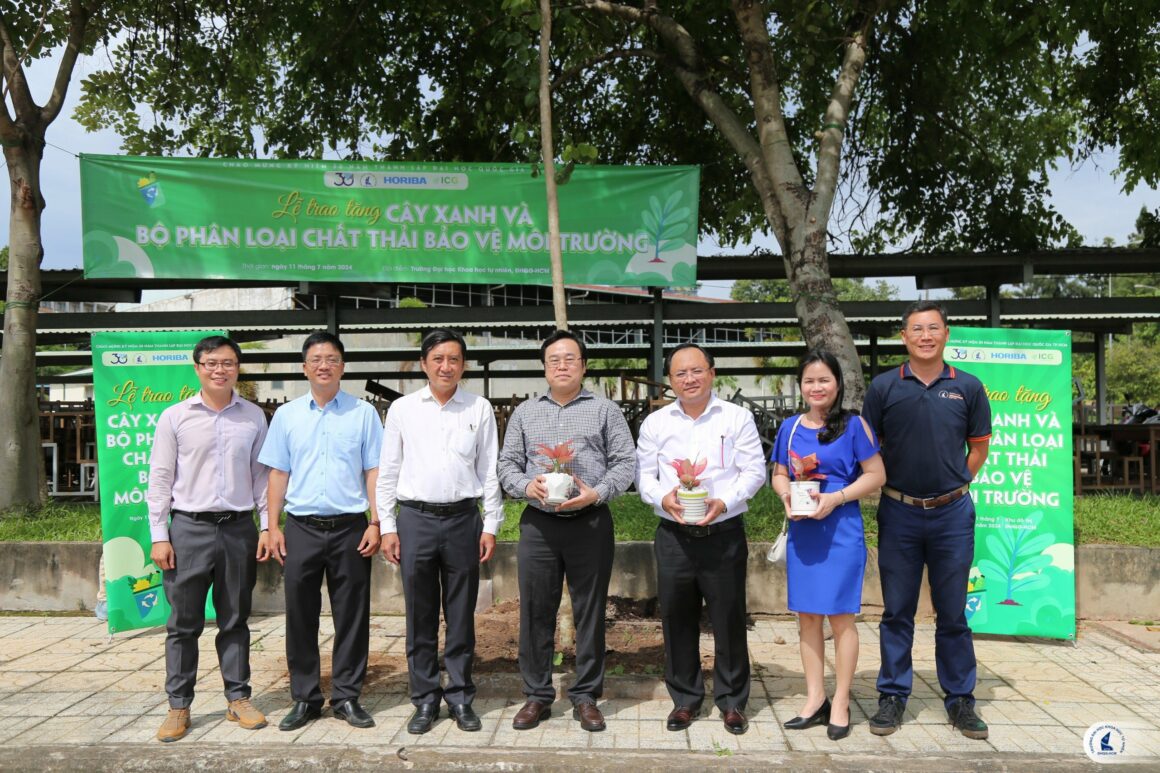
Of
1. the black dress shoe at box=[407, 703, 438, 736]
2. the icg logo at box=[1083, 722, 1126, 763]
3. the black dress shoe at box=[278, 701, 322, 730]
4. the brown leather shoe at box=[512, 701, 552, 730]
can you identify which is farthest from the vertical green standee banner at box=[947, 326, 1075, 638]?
the black dress shoe at box=[278, 701, 322, 730]

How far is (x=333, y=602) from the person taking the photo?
14.6 feet

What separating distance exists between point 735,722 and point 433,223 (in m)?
6.48

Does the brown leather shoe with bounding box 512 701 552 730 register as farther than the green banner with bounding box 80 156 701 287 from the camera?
No

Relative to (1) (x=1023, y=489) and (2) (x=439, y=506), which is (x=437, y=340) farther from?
(1) (x=1023, y=489)

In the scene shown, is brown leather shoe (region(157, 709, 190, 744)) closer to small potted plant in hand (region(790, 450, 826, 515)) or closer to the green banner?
small potted plant in hand (region(790, 450, 826, 515))

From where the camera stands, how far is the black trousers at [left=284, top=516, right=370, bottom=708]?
4363mm

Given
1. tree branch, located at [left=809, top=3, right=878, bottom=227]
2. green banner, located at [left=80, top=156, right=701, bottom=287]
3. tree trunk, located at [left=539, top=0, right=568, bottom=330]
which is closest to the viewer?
tree trunk, located at [left=539, top=0, right=568, bottom=330]

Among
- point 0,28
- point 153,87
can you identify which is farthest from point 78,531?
point 153,87

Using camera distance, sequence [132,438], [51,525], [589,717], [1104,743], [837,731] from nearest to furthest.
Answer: [1104,743] < [837,731] < [589,717] < [132,438] < [51,525]

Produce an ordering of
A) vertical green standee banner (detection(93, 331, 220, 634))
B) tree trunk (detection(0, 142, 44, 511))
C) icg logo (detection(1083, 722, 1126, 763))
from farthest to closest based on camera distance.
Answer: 1. tree trunk (detection(0, 142, 44, 511))
2. vertical green standee banner (detection(93, 331, 220, 634))
3. icg logo (detection(1083, 722, 1126, 763))

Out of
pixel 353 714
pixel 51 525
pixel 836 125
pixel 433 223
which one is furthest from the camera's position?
pixel 433 223

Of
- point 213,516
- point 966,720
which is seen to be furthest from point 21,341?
point 966,720

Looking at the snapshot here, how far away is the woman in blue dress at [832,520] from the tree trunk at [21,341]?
6.57 meters

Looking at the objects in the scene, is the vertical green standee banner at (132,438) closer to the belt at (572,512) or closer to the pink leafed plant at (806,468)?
the belt at (572,512)
